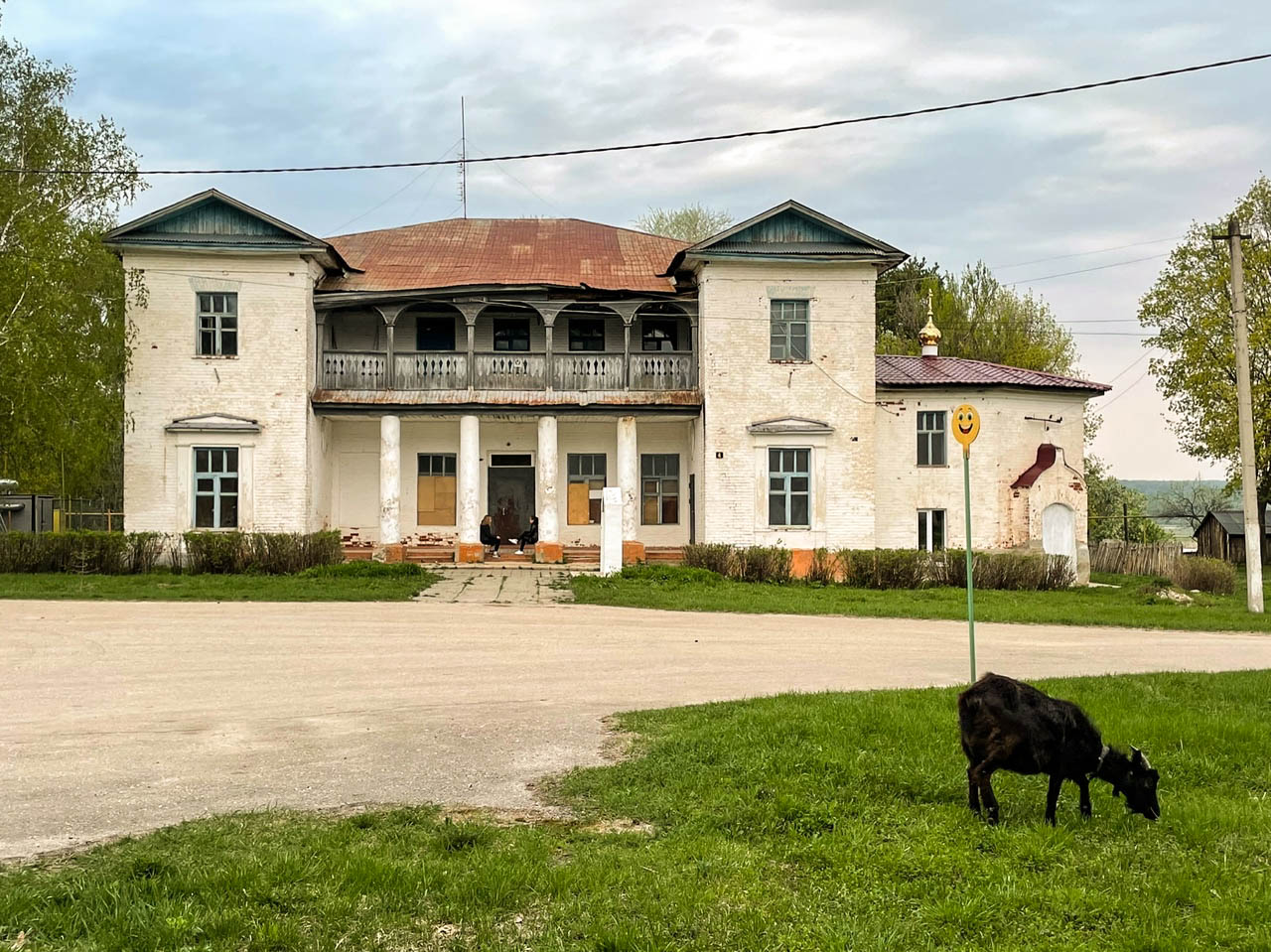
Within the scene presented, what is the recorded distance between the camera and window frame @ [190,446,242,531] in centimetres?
2891

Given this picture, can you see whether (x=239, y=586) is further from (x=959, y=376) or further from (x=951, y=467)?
(x=959, y=376)

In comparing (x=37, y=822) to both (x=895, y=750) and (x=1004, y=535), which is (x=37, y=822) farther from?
(x=1004, y=535)

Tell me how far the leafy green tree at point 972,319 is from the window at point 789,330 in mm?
→ 22828

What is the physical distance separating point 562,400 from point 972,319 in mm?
29334

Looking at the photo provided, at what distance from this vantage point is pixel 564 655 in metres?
14.7

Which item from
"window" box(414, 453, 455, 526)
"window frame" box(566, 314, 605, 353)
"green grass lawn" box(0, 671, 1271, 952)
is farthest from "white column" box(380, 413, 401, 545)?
"green grass lawn" box(0, 671, 1271, 952)

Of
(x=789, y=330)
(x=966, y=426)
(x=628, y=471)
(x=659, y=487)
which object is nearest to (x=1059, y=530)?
(x=789, y=330)

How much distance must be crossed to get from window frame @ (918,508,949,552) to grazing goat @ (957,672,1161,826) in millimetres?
25238

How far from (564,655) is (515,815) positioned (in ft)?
24.9

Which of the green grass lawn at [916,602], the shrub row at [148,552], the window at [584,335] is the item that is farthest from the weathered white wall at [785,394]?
the shrub row at [148,552]

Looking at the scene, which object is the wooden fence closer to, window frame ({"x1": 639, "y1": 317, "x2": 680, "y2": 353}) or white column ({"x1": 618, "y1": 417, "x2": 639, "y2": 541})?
white column ({"x1": 618, "y1": 417, "x2": 639, "y2": 541})

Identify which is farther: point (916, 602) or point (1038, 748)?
point (916, 602)

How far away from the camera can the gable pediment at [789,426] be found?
29906 mm

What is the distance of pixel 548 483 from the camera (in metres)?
30.7
